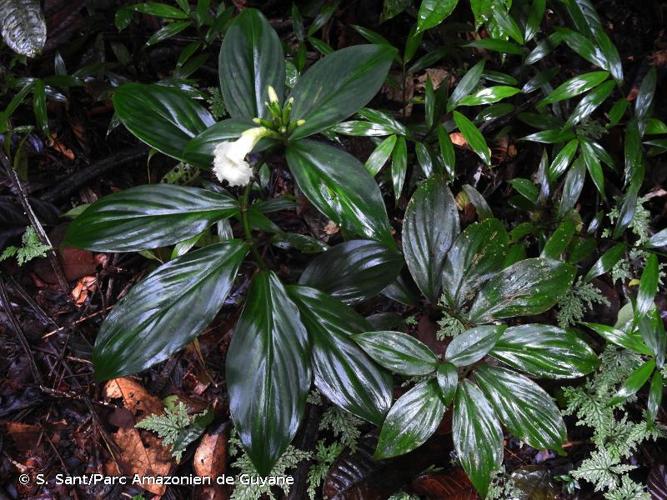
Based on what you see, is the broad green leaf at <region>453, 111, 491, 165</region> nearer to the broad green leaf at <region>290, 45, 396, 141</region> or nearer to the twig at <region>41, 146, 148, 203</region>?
the broad green leaf at <region>290, 45, 396, 141</region>

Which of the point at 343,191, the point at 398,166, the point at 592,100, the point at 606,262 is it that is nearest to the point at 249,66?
the point at 343,191

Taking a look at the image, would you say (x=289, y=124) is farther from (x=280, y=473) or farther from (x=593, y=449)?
(x=593, y=449)

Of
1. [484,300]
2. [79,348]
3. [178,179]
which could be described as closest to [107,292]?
[79,348]

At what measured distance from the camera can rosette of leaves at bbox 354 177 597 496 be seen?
3.66ft

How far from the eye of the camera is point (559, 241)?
1.44 meters

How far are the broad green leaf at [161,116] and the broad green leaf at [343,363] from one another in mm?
472

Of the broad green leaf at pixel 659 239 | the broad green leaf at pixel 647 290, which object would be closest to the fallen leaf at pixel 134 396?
the broad green leaf at pixel 647 290

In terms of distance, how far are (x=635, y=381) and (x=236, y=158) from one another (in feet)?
3.95

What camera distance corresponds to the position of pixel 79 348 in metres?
1.64

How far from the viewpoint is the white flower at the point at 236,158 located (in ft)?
3.17

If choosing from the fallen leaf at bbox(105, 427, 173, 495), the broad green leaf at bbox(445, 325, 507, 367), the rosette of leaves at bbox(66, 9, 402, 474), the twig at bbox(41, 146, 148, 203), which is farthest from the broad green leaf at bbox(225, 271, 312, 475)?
the twig at bbox(41, 146, 148, 203)

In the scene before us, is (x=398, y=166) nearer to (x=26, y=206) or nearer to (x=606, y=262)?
(x=606, y=262)

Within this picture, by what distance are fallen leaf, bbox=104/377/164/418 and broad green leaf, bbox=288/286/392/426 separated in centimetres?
Answer: 73

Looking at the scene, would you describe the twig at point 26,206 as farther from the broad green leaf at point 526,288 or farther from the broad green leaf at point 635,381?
the broad green leaf at point 635,381
